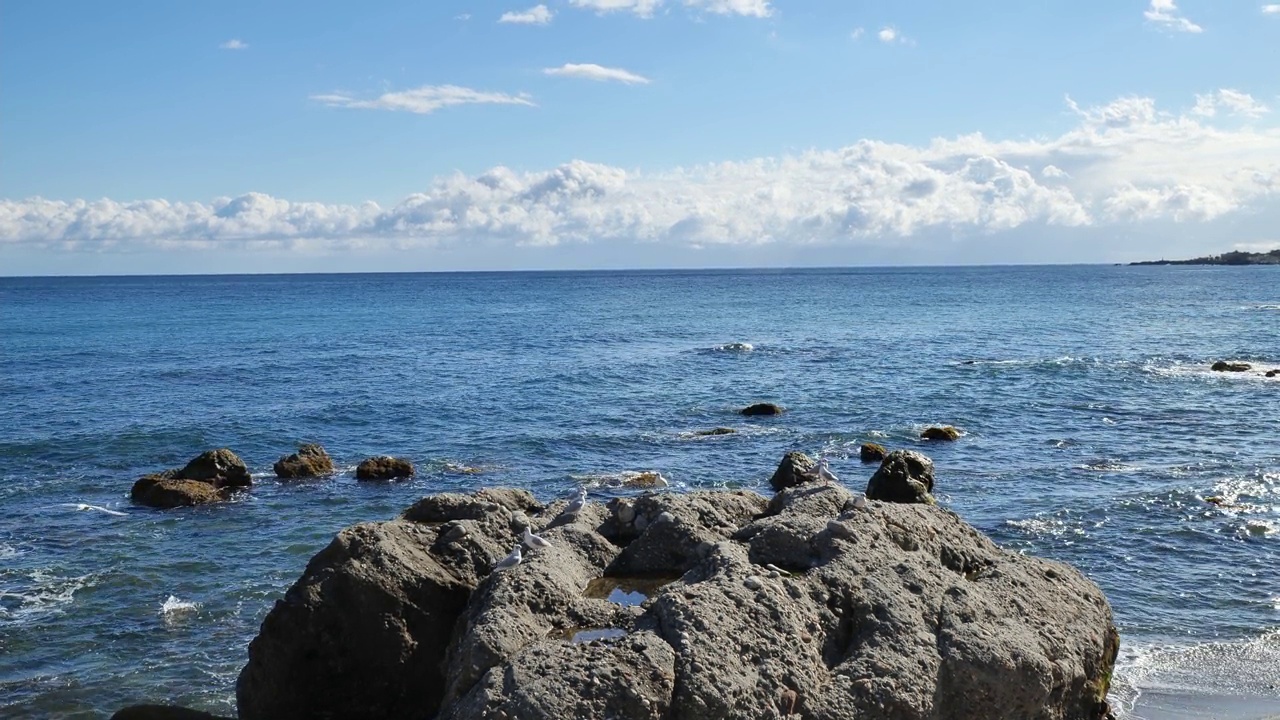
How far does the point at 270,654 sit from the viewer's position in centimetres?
1241

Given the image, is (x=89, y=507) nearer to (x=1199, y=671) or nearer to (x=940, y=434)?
(x=940, y=434)

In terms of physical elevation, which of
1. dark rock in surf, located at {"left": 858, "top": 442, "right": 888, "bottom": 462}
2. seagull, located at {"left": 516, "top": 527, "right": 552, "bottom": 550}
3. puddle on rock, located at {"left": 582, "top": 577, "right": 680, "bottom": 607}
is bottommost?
dark rock in surf, located at {"left": 858, "top": 442, "right": 888, "bottom": 462}

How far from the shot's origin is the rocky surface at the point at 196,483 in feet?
92.0

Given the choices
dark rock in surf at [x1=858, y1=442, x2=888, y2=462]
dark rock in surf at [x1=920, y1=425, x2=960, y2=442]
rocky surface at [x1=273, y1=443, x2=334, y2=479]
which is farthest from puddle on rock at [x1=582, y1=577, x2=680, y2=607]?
dark rock in surf at [x1=920, y1=425, x2=960, y2=442]

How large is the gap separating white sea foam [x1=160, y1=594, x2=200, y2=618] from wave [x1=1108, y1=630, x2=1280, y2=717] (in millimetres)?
15503

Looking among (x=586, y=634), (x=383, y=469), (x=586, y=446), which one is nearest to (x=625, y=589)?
(x=586, y=634)

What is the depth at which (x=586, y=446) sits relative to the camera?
35406mm

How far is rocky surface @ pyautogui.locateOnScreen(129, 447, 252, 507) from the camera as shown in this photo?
28.0 meters

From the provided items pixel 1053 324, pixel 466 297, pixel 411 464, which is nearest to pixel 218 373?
pixel 411 464

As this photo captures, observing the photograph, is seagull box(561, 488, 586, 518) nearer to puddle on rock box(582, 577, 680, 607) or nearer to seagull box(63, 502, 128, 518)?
puddle on rock box(582, 577, 680, 607)

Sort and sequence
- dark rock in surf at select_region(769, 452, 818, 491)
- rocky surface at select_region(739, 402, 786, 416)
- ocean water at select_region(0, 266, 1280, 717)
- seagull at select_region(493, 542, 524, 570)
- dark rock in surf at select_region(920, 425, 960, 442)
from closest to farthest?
1. seagull at select_region(493, 542, 524, 570)
2. ocean water at select_region(0, 266, 1280, 717)
3. dark rock in surf at select_region(769, 452, 818, 491)
4. dark rock in surf at select_region(920, 425, 960, 442)
5. rocky surface at select_region(739, 402, 786, 416)

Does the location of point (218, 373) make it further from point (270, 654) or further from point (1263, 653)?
point (1263, 653)

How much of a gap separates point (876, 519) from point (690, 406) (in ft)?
98.0

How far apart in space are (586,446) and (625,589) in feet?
72.1
